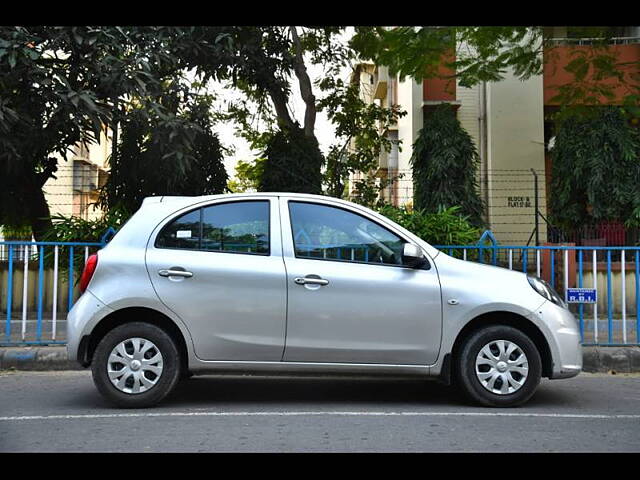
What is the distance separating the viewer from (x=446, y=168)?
546 inches

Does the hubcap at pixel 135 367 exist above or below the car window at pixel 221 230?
below

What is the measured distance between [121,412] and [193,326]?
0.86 m

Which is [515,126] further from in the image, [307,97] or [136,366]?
[136,366]

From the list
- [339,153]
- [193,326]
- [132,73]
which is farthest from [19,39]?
[339,153]

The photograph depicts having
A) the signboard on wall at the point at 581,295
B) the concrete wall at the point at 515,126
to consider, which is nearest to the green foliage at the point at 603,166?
the concrete wall at the point at 515,126

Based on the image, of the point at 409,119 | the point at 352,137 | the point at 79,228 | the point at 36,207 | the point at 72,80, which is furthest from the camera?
the point at 409,119

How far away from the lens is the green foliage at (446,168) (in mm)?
13859

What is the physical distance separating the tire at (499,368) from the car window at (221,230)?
1.87m

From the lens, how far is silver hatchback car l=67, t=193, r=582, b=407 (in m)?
5.95

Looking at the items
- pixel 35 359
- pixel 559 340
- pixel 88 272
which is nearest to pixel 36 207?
pixel 35 359

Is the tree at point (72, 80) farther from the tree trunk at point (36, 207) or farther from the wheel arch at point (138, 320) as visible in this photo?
the wheel arch at point (138, 320)

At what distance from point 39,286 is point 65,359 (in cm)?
94

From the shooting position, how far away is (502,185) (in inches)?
588
